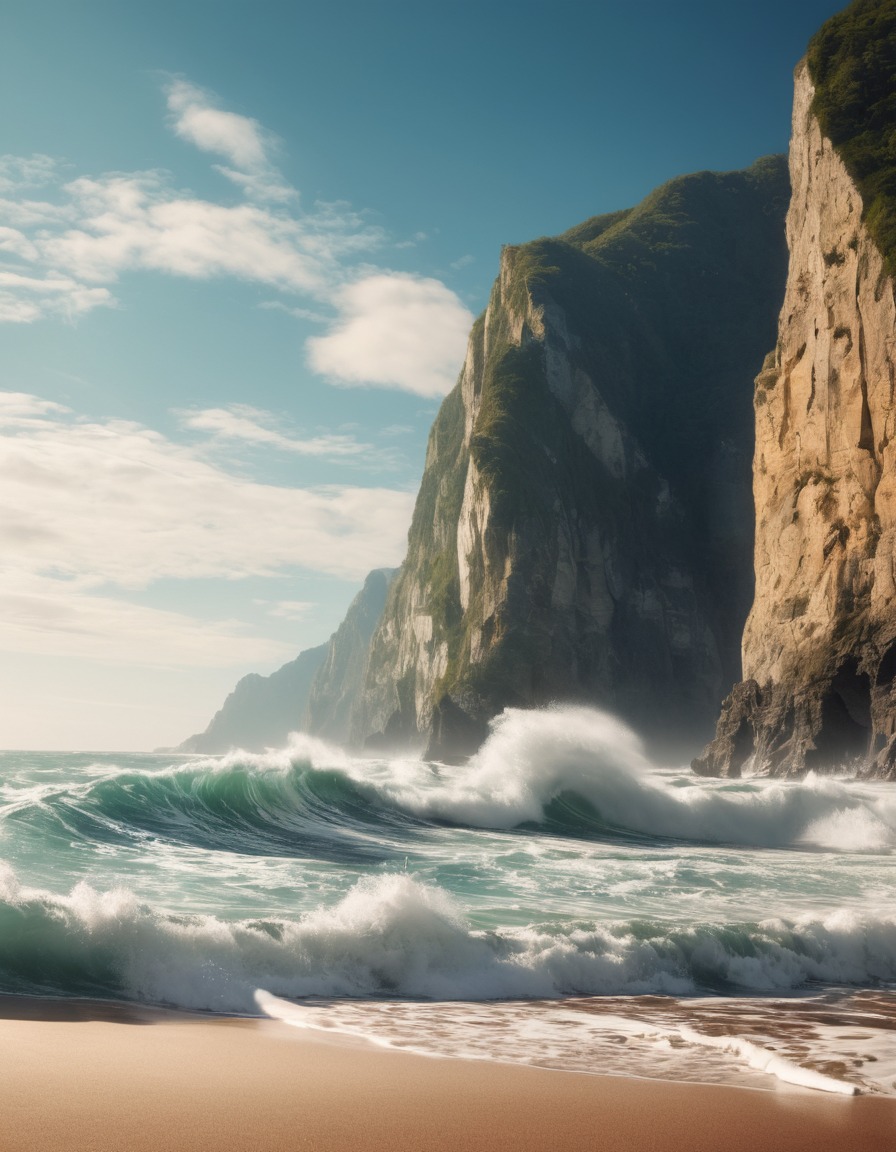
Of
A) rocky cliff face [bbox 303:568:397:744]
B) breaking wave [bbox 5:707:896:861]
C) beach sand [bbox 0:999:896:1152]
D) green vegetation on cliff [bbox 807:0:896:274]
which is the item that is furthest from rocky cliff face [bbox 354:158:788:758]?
rocky cliff face [bbox 303:568:397:744]

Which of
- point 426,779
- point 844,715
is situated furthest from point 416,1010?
point 844,715

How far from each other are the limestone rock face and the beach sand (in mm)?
28482

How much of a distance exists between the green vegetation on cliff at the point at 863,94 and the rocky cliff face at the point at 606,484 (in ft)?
90.2

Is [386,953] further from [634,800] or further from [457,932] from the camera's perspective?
[634,800]

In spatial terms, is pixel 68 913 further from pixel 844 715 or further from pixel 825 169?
pixel 825 169

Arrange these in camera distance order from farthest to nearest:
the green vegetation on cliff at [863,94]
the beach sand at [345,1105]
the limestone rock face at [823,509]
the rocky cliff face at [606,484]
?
1. the rocky cliff face at [606,484]
2. the green vegetation on cliff at [863,94]
3. the limestone rock face at [823,509]
4. the beach sand at [345,1105]

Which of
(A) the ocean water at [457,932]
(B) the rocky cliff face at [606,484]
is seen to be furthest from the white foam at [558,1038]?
(B) the rocky cliff face at [606,484]

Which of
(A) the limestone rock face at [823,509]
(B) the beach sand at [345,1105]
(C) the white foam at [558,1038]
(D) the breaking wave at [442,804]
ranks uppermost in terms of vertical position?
(A) the limestone rock face at [823,509]

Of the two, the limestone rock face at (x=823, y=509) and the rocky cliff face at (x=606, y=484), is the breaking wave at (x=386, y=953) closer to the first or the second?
the limestone rock face at (x=823, y=509)

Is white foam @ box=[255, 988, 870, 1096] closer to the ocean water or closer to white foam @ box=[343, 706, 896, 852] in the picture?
the ocean water

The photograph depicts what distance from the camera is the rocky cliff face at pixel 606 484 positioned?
5938 cm

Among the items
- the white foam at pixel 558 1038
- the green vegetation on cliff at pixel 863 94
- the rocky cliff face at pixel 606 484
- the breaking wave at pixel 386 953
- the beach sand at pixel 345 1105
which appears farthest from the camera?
the rocky cliff face at pixel 606 484

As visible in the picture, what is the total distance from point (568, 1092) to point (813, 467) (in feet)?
121

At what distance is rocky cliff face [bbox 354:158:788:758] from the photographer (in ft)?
195
